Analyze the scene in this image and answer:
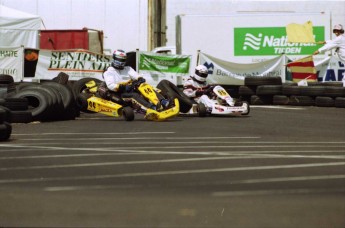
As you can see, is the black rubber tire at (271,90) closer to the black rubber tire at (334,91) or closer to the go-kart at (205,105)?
the black rubber tire at (334,91)

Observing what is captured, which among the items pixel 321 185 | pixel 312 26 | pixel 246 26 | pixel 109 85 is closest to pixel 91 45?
pixel 246 26

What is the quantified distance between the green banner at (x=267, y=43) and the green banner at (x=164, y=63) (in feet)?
6.90

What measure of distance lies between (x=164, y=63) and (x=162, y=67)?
135 millimetres

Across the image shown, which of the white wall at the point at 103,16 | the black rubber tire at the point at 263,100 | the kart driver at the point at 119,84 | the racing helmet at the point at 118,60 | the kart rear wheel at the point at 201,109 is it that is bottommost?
the black rubber tire at the point at 263,100

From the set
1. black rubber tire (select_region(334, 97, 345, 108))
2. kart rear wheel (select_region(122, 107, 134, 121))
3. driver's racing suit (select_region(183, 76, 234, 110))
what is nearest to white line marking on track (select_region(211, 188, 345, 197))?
kart rear wheel (select_region(122, 107, 134, 121))

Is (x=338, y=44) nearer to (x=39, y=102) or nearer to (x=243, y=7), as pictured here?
(x=243, y=7)

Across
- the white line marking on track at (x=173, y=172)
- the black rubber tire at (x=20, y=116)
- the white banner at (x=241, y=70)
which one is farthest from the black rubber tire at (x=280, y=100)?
the white line marking on track at (x=173, y=172)

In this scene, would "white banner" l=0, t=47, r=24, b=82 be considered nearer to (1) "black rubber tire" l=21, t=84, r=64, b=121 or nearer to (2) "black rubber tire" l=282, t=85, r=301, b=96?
(2) "black rubber tire" l=282, t=85, r=301, b=96

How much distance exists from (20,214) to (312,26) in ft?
68.5

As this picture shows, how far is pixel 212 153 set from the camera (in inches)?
349

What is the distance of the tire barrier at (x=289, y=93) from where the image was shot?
19.8m

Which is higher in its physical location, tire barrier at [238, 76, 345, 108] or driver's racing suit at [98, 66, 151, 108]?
driver's racing suit at [98, 66, 151, 108]

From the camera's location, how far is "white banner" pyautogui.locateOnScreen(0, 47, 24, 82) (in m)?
22.7

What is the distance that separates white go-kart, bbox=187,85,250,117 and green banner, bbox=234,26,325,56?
886 cm
